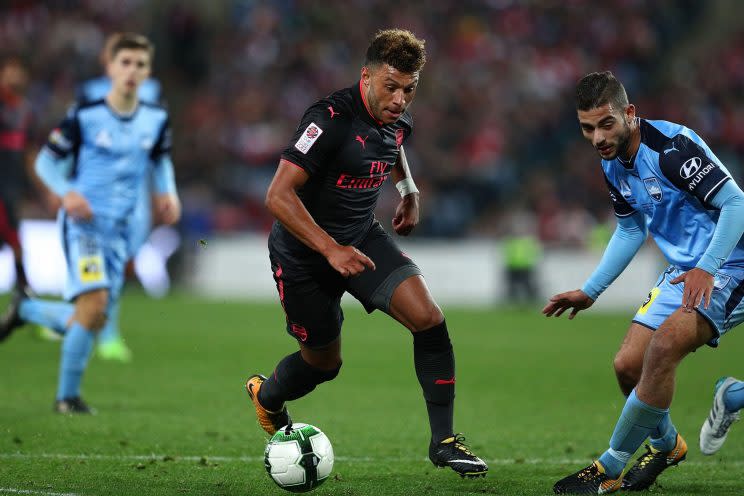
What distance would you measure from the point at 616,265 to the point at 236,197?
15.6 m

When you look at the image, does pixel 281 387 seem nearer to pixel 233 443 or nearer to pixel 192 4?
pixel 233 443

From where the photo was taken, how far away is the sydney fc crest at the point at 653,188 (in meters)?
5.32

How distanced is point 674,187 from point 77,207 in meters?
4.23

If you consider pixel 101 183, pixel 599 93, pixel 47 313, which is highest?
pixel 599 93

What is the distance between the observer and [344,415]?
8031 millimetres

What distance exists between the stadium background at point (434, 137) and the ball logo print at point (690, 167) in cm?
376

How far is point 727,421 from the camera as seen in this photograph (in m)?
5.96

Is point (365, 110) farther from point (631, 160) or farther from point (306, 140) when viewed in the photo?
point (631, 160)

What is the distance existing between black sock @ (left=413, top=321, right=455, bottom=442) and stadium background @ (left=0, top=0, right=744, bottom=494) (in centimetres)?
315

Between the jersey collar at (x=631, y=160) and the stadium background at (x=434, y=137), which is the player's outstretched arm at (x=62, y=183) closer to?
the stadium background at (x=434, y=137)

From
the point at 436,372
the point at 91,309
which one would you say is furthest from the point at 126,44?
the point at 436,372

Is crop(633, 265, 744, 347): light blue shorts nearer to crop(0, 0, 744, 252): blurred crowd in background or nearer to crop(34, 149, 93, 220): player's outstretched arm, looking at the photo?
crop(34, 149, 93, 220): player's outstretched arm

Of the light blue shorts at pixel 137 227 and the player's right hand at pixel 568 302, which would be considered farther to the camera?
the light blue shorts at pixel 137 227

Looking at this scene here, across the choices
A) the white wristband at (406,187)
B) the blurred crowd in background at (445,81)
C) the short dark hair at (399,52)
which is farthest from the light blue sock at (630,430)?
the blurred crowd in background at (445,81)
